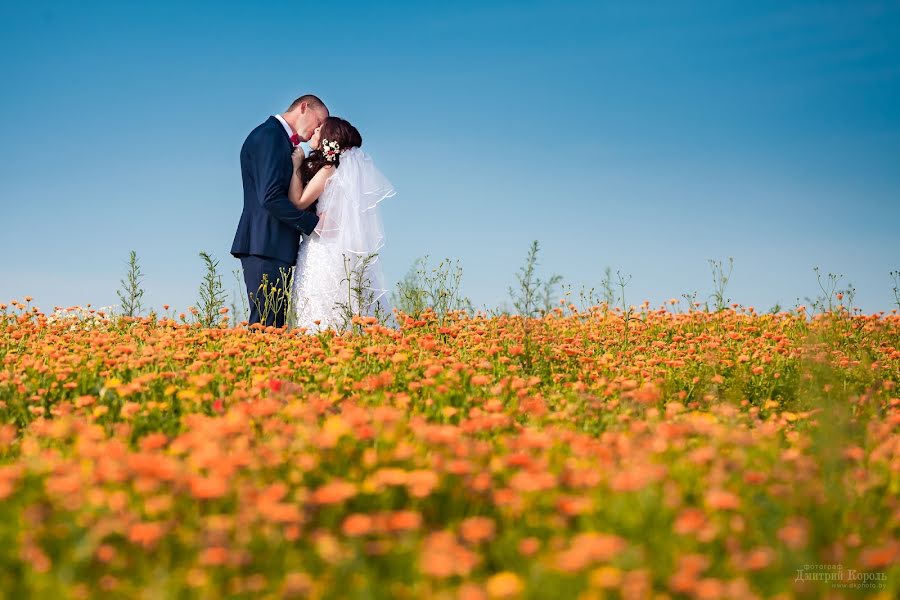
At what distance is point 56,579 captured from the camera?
2.89 meters

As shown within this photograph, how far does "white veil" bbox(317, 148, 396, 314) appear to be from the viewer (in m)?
10.0

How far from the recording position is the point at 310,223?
10039mm

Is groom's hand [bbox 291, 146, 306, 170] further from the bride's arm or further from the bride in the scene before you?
the bride's arm

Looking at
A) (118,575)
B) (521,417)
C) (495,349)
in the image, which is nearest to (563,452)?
(521,417)

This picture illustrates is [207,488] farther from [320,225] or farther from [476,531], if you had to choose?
[320,225]

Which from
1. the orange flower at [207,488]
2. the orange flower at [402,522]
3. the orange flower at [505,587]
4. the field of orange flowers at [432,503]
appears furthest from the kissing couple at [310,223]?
the orange flower at [505,587]

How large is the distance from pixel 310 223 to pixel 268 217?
19.5 inches

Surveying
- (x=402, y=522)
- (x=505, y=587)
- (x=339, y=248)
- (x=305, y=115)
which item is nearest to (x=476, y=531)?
(x=402, y=522)

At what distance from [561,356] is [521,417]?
1821 millimetres

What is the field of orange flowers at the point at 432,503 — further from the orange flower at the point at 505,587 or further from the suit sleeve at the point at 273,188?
the suit sleeve at the point at 273,188

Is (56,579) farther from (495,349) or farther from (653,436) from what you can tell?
(495,349)

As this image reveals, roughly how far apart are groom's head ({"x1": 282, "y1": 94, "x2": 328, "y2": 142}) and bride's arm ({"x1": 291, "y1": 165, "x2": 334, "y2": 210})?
2.05 feet

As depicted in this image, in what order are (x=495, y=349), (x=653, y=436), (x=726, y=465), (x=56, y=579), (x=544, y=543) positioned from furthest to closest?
(x=495, y=349) → (x=653, y=436) → (x=726, y=465) → (x=544, y=543) → (x=56, y=579)

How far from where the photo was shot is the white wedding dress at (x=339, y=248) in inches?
393
